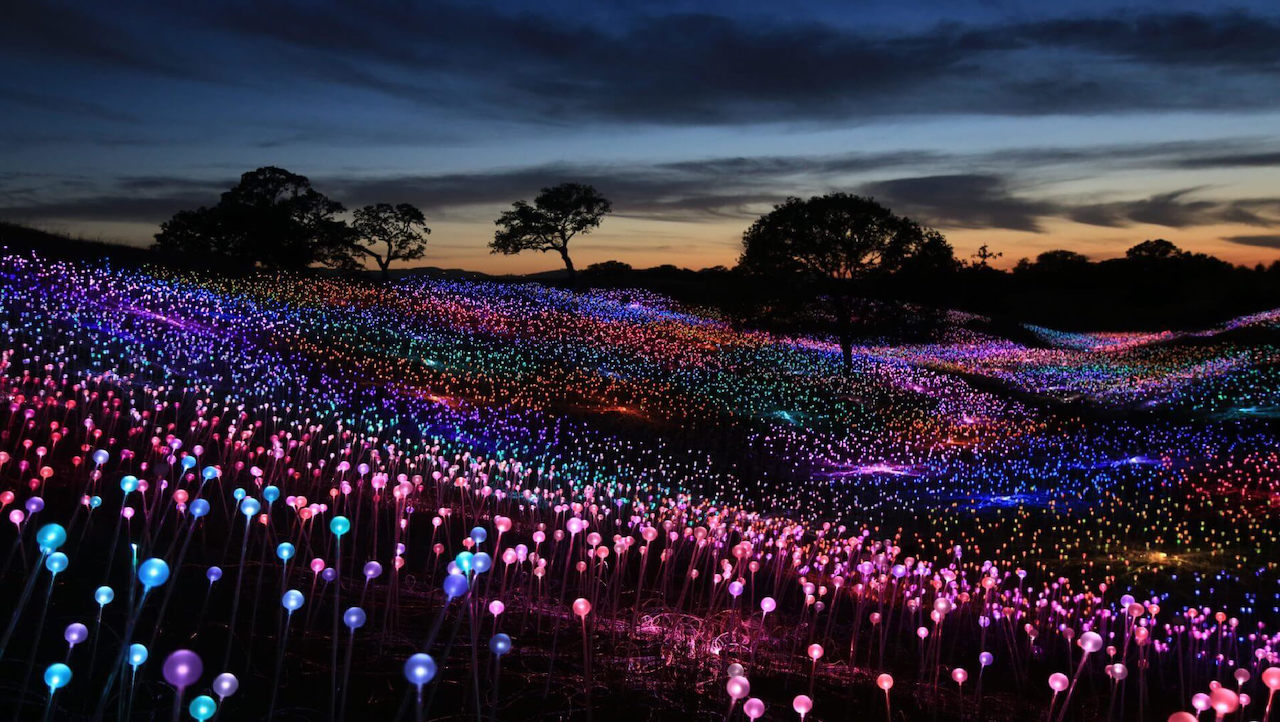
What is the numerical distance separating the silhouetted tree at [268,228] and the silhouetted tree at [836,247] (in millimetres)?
27879

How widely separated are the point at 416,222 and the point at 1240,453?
44.7 metres

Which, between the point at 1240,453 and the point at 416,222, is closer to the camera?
the point at 1240,453

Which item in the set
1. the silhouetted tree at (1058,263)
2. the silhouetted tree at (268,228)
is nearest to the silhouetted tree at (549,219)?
the silhouetted tree at (268,228)

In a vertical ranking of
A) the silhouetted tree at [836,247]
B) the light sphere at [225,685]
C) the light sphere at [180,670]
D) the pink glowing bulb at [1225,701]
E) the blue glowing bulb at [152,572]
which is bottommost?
the pink glowing bulb at [1225,701]

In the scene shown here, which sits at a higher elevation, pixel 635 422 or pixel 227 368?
pixel 227 368

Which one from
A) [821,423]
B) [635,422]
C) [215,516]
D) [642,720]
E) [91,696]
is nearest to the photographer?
[91,696]

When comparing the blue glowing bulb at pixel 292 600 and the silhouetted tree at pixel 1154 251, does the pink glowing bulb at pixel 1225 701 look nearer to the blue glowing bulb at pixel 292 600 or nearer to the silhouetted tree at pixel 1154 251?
the blue glowing bulb at pixel 292 600

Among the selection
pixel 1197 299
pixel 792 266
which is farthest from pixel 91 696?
pixel 1197 299

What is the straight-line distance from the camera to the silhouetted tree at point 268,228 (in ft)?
148

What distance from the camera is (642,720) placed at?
15.6 ft

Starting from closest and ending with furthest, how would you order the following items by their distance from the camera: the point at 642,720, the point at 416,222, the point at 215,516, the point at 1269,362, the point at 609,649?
1. the point at 642,720
2. the point at 609,649
3. the point at 215,516
4. the point at 1269,362
5. the point at 416,222

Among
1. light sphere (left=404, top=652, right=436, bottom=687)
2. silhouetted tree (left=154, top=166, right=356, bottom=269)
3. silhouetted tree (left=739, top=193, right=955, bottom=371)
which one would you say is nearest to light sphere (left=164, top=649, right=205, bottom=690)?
light sphere (left=404, top=652, right=436, bottom=687)

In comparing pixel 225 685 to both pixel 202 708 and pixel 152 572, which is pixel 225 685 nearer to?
pixel 202 708

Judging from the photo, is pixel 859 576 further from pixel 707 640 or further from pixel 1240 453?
pixel 1240 453
